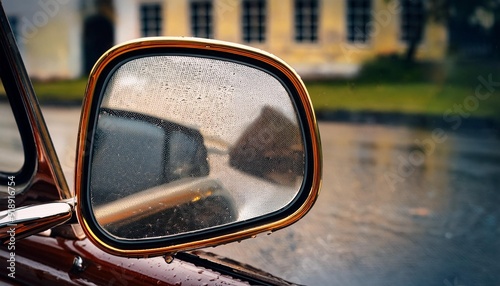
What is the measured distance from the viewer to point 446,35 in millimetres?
20109

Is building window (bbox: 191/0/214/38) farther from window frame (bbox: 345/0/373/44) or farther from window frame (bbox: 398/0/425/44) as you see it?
window frame (bbox: 398/0/425/44)

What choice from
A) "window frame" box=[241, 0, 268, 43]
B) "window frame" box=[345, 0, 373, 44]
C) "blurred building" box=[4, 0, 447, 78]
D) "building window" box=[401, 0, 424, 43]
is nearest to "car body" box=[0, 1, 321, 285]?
"blurred building" box=[4, 0, 447, 78]

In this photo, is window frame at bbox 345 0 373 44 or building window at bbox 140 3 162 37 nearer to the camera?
window frame at bbox 345 0 373 44

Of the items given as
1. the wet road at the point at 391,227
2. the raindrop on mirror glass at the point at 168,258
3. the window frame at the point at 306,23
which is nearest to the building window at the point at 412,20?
the window frame at the point at 306,23

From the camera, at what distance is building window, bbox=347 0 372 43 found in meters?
22.5

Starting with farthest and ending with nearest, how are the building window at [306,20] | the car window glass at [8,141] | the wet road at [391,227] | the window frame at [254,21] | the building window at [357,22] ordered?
the window frame at [254,21]
the building window at [306,20]
the building window at [357,22]
the wet road at [391,227]
the car window glass at [8,141]

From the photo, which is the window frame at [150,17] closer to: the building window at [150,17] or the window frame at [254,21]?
the building window at [150,17]

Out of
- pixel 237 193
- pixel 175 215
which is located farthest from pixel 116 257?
pixel 237 193

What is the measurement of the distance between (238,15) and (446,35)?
7.33m

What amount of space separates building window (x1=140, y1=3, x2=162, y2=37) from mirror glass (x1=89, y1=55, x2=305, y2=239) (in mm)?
22128

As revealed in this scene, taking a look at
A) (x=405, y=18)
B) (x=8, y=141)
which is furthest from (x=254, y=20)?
(x=8, y=141)

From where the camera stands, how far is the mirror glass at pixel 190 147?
1.17 metres

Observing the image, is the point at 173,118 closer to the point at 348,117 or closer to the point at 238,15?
the point at 348,117

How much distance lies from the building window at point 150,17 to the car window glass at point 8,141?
2164 cm
